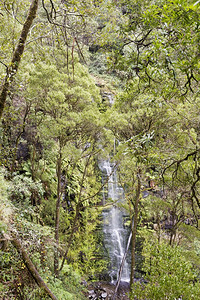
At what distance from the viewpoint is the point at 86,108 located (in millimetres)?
7035

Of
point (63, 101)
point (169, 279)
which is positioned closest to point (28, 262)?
point (169, 279)

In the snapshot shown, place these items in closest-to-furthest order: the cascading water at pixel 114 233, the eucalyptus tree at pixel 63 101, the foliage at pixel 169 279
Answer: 1. the foliage at pixel 169 279
2. the eucalyptus tree at pixel 63 101
3. the cascading water at pixel 114 233

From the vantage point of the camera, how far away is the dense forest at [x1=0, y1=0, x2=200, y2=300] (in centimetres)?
251

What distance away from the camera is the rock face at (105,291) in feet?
28.3

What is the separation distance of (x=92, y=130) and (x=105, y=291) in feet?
23.2

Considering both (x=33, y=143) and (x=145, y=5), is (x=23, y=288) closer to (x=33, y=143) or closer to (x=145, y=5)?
(x=145, y=5)

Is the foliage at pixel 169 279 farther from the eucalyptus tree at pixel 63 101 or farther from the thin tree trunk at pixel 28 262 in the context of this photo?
the eucalyptus tree at pixel 63 101

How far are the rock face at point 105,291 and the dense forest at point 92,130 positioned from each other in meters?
0.08

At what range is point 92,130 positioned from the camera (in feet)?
24.2

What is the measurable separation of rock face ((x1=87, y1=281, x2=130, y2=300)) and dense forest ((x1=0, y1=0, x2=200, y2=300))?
0.25ft

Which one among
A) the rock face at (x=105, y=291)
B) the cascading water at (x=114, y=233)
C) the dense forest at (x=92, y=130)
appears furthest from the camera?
the cascading water at (x=114, y=233)

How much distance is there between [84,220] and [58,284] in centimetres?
459

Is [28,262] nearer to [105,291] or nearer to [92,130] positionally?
[92,130]

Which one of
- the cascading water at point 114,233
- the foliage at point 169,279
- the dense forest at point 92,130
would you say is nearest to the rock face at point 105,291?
the dense forest at point 92,130
